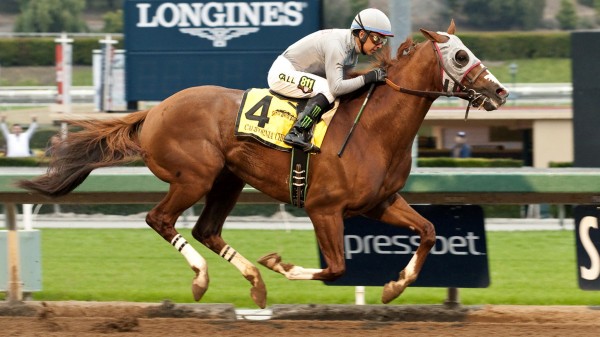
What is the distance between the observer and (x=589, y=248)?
660cm

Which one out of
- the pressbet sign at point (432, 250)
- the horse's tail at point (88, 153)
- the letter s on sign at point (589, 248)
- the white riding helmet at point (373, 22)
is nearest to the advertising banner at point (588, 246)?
the letter s on sign at point (589, 248)

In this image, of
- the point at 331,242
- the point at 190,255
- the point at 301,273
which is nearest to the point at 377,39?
the point at 331,242

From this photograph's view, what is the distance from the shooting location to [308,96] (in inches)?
238

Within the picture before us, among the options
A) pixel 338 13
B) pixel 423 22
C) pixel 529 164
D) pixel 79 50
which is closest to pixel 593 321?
pixel 529 164

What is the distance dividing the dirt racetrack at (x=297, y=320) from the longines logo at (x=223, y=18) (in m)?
3.77

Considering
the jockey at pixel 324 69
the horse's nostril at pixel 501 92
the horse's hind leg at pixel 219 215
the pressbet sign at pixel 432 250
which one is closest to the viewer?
the horse's nostril at pixel 501 92

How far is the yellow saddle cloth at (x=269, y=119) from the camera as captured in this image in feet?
19.7

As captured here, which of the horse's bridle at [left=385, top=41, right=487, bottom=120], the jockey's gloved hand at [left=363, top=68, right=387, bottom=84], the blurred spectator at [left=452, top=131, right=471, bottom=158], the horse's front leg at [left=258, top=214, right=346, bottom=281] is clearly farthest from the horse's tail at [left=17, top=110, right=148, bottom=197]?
the blurred spectator at [left=452, top=131, right=471, bottom=158]

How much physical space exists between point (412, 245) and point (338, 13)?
1365 cm

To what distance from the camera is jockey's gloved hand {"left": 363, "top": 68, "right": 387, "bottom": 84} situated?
600cm

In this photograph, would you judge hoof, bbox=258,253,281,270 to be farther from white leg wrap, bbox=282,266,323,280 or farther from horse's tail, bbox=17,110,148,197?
horse's tail, bbox=17,110,148,197

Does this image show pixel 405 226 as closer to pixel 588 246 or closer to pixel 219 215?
pixel 219 215

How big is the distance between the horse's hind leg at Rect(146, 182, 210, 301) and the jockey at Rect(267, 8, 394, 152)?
69 cm

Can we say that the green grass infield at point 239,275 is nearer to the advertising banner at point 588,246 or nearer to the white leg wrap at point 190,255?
the advertising banner at point 588,246
